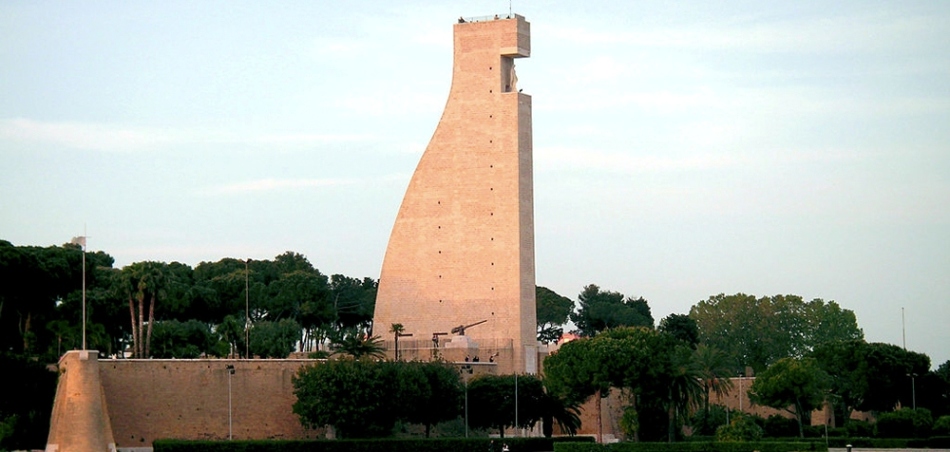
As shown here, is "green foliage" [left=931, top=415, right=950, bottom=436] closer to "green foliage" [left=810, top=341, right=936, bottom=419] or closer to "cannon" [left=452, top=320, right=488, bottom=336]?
"green foliage" [left=810, top=341, right=936, bottom=419]

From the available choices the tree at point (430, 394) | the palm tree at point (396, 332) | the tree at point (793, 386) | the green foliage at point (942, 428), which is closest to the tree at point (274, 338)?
the palm tree at point (396, 332)

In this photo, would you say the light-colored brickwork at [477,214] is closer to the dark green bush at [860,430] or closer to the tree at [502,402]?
the tree at [502,402]

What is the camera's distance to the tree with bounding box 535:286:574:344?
303ft

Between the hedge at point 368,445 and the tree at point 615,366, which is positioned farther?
the tree at point 615,366

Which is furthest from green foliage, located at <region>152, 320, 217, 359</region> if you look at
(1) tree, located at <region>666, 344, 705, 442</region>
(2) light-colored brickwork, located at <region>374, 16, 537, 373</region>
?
(1) tree, located at <region>666, 344, 705, 442</region>

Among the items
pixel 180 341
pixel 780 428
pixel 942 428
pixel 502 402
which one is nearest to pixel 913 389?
pixel 780 428

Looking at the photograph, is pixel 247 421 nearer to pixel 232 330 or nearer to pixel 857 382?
pixel 232 330

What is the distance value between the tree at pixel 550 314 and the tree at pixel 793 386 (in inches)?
1334

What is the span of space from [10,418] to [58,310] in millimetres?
12787

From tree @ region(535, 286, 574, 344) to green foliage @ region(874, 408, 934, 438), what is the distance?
121ft

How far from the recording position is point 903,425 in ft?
182

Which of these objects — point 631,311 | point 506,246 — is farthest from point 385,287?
point 631,311

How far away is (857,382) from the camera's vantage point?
64188 millimetres

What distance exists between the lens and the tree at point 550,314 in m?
92.4
